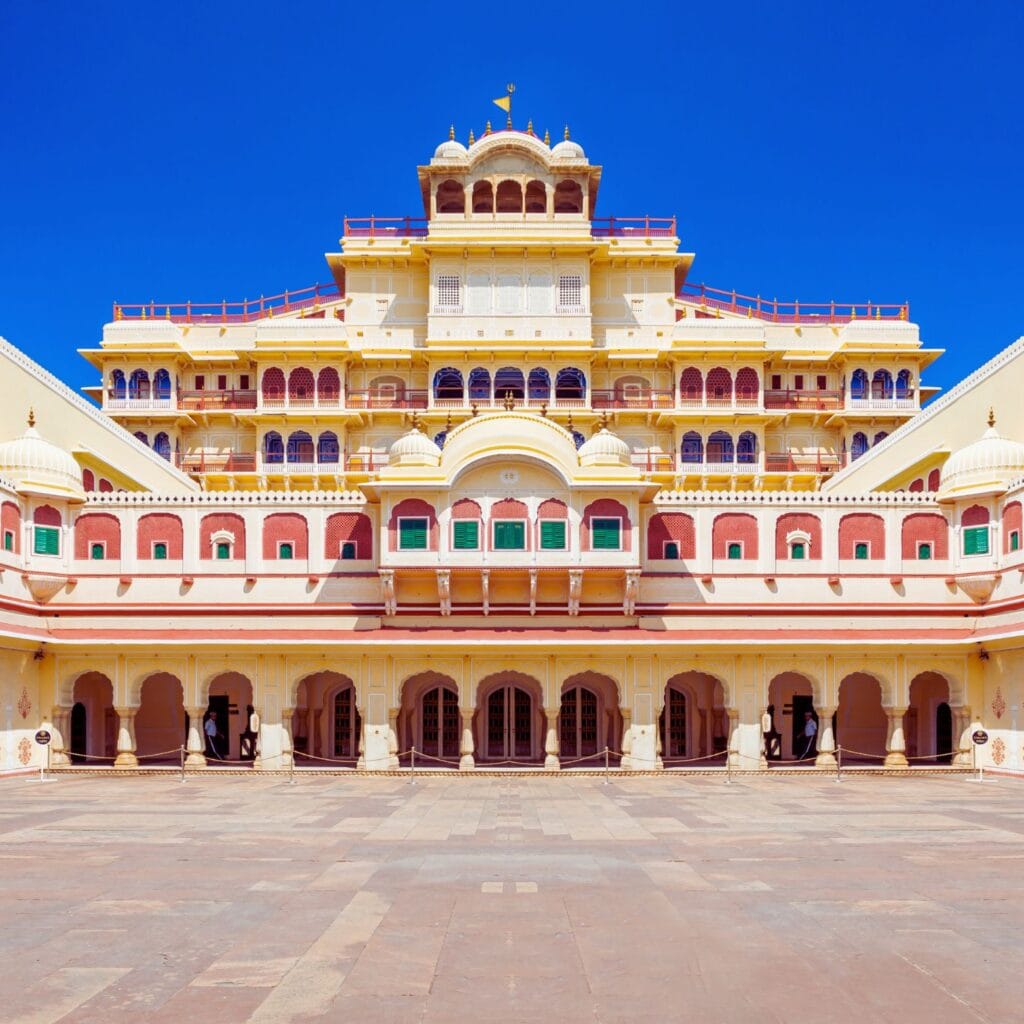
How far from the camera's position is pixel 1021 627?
3341 centimetres

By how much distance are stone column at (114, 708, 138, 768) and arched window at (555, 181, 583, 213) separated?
2968 cm

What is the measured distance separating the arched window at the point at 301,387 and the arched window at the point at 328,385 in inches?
12.2

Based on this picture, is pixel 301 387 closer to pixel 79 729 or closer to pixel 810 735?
pixel 79 729

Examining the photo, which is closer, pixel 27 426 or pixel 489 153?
pixel 27 426

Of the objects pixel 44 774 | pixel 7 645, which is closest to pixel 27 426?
pixel 7 645

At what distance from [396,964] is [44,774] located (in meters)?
26.4

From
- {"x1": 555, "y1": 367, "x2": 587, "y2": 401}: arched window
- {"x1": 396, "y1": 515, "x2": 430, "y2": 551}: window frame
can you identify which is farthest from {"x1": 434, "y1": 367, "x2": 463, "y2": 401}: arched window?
{"x1": 396, "y1": 515, "x2": 430, "y2": 551}: window frame

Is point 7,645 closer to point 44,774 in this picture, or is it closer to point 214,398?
point 44,774

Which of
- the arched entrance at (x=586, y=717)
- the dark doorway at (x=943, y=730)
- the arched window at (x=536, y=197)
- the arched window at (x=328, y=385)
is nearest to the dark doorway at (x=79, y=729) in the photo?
the arched entrance at (x=586, y=717)

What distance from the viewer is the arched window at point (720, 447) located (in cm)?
5066

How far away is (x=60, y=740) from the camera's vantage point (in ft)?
120

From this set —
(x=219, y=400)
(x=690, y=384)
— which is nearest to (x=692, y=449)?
(x=690, y=384)

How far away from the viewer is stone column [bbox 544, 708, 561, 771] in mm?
35094

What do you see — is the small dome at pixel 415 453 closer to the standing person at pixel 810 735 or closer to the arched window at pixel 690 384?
the standing person at pixel 810 735
